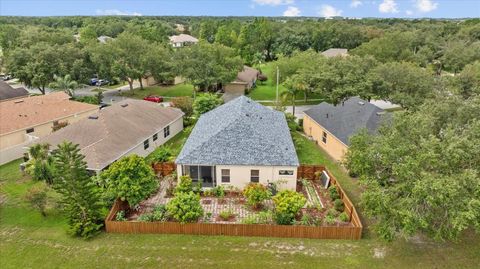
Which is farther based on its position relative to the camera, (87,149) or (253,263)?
(87,149)

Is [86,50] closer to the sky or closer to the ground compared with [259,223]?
closer to the sky

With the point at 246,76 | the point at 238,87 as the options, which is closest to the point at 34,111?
the point at 238,87

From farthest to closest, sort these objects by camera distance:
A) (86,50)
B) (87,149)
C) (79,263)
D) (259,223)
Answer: (86,50) < (87,149) < (259,223) < (79,263)

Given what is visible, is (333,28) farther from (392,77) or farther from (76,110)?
(76,110)

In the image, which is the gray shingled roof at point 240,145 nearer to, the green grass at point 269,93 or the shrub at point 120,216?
the shrub at point 120,216

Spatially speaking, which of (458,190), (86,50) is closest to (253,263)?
(458,190)

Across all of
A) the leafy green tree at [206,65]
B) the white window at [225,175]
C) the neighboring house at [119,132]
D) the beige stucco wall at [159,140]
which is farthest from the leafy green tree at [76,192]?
the leafy green tree at [206,65]

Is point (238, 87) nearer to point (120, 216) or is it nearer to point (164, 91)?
point (164, 91)

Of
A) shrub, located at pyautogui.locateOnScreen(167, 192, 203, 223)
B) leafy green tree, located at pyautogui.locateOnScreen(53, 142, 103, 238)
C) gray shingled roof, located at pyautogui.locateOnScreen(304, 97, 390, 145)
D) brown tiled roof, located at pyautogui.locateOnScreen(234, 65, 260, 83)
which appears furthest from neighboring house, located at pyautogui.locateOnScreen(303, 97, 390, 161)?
brown tiled roof, located at pyautogui.locateOnScreen(234, 65, 260, 83)
